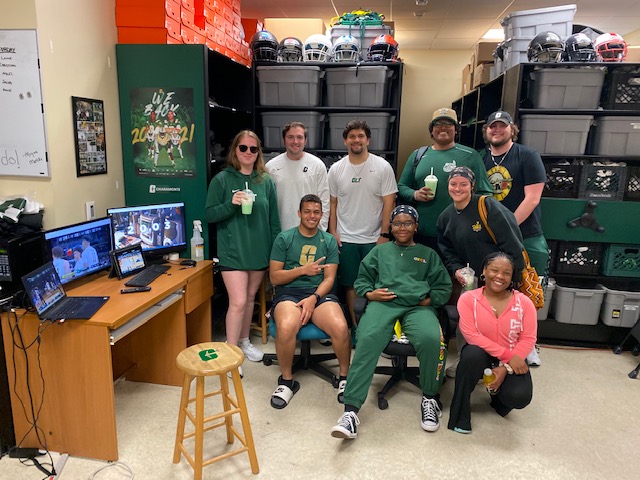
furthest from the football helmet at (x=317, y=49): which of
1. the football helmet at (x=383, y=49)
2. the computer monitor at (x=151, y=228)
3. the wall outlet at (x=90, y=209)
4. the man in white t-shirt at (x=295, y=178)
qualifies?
the wall outlet at (x=90, y=209)

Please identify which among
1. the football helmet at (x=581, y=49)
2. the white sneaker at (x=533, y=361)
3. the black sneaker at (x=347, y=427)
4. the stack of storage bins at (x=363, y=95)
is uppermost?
the football helmet at (x=581, y=49)

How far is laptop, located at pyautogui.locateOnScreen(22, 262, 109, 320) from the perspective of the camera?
6.53 feet

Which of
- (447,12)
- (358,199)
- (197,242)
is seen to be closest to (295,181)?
(358,199)

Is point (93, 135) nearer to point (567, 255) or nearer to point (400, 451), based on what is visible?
point (400, 451)

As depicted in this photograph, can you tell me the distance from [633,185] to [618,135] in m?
0.39

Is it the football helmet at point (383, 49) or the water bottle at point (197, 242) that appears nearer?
the water bottle at point (197, 242)

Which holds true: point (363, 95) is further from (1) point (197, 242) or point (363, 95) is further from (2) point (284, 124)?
(1) point (197, 242)

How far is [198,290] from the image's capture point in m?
2.93

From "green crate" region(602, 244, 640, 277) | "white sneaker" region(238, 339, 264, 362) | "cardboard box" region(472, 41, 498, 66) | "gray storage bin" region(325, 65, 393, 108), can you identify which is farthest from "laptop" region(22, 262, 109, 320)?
"cardboard box" region(472, 41, 498, 66)

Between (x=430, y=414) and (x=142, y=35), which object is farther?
(x=142, y=35)

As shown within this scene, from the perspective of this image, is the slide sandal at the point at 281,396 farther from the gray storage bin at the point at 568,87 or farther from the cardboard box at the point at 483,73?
the cardboard box at the point at 483,73

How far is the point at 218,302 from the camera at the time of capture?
12.6 ft

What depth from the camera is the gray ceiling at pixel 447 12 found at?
5.16 metres

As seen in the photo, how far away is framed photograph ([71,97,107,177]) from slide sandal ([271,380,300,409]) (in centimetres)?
170
